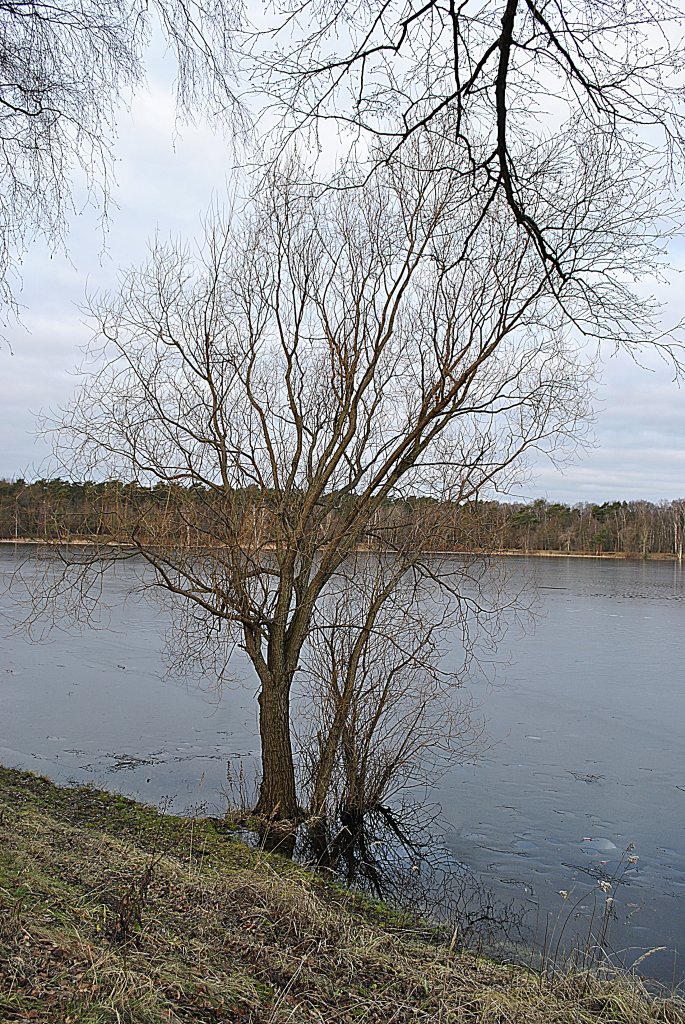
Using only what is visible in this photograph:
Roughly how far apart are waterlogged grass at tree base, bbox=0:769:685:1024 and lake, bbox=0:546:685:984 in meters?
1.71

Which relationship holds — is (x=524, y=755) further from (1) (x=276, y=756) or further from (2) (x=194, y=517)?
(2) (x=194, y=517)

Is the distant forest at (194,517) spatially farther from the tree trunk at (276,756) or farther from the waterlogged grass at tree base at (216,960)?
the waterlogged grass at tree base at (216,960)

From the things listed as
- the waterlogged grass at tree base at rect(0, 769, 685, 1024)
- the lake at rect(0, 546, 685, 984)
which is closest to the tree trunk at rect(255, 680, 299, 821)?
the lake at rect(0, 546, 685, 984)

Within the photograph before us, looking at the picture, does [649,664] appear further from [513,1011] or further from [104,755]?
[513,1011]

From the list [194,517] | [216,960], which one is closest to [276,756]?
[194,517]

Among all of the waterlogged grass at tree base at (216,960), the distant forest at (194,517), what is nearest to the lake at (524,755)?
the distant forest at (194,517)

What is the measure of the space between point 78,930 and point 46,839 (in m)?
3.05

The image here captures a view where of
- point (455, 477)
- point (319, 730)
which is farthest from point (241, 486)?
point (319, 730)

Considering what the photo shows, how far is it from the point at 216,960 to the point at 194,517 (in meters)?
5.15

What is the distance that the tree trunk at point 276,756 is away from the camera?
8953 millimetres

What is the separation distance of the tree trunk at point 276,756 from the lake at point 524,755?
1062mm

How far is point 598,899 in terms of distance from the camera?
26.4 ft

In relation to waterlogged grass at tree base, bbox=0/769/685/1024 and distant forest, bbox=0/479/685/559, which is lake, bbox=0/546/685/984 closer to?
distant forest, bbox=0/479/685/559

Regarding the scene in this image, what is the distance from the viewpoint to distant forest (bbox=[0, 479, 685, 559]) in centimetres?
831
